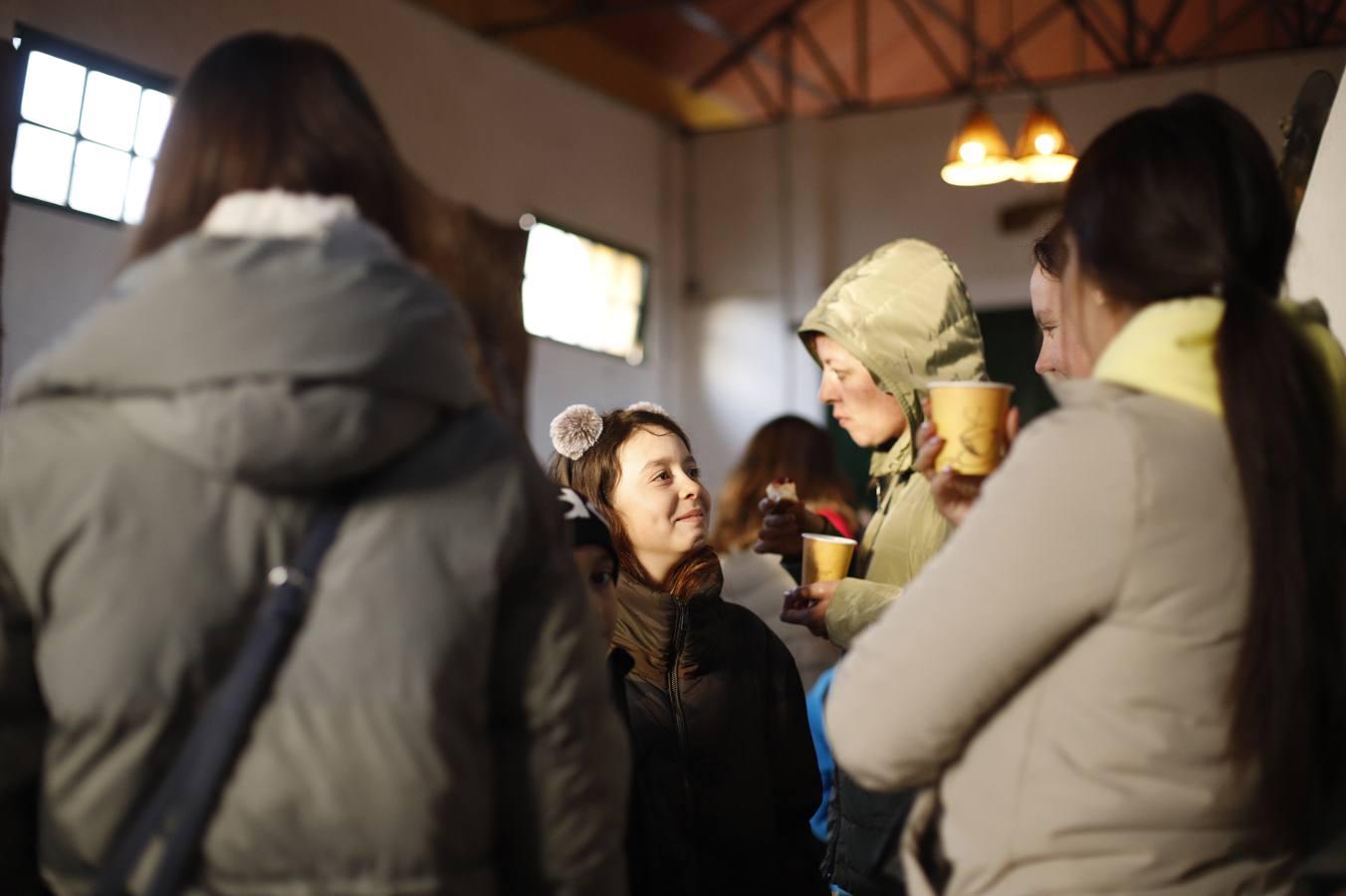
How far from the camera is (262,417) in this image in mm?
1291

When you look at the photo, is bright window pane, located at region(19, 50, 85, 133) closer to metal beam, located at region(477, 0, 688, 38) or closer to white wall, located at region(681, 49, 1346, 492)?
metal beam, located at region(477, 0, 688, 38)

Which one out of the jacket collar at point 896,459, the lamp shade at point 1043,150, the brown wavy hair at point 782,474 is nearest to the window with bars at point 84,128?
the brown wavy hair at point 782,474

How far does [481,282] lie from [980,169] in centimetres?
586

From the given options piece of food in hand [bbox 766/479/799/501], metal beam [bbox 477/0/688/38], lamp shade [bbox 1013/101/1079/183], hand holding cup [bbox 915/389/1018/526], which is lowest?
piece of food in hand [bbox 766/479/799/501]

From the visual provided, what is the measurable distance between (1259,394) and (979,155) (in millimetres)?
6098

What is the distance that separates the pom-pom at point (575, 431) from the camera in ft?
9.55

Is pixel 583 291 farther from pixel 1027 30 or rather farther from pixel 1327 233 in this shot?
pixel 1327 233

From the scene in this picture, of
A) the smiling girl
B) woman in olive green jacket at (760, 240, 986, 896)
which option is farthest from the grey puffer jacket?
woman in olive green jacket at (760, 240, 986, 896)

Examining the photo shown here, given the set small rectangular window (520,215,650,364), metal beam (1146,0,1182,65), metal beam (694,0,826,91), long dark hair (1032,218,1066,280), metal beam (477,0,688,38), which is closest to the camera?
long dark hair (1032,218,1066,280)

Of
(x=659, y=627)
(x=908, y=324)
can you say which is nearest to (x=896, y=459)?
(x=908, y=324)

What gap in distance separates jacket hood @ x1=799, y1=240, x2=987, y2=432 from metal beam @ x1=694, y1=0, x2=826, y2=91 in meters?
8.11

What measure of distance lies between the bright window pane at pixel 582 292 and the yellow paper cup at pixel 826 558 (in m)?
7.19

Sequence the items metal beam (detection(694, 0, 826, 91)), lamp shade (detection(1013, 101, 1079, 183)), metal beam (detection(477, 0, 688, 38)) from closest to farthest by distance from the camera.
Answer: lamp shade (detection(1013, 101, 1079, 183))
metal beam (detection(477, 0, 688, 38))
metal beam (detection(694, 0, 826, 91))

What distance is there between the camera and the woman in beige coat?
141 centimetres
